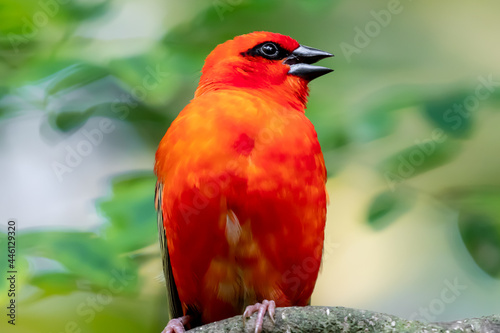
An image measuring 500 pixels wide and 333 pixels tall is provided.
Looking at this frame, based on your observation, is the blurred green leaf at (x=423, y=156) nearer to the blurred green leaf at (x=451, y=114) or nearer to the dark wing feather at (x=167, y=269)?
the blurred green leaf at (x=451, y=114)

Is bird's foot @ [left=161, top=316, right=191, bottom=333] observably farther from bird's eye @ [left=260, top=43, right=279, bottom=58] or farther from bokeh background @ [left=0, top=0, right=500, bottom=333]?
bird's eye @ [left=260, top=43, right=279, bottom=58]

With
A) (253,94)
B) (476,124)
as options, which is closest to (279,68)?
(253,94)

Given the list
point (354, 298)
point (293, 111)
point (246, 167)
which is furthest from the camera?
point (354, 298)

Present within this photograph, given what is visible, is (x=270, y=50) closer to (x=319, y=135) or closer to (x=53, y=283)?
(x=319, y=135)

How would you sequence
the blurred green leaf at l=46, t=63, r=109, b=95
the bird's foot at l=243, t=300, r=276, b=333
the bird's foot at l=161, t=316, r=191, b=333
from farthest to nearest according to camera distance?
1. the blurred green leaf at l=46, t=63, r=109, b=95
2. the bird's foot at l=161, t=316, r=191, b=333
3. the bird's foot at l=243, t=300, r=276, b=333

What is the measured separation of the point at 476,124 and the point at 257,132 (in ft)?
4.49

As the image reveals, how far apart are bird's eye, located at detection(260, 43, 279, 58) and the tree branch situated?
1696 millimetres

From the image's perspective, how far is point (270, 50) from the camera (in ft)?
13.3

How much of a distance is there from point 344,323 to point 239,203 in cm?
84

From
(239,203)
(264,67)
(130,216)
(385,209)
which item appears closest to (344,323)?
(239,203)

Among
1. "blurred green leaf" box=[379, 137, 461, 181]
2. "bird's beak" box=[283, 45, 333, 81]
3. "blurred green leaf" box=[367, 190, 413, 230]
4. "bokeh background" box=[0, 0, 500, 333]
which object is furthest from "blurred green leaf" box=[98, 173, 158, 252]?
"blurred green leaf" box=[379, 137, 461, 181]

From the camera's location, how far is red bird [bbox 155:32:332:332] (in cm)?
331

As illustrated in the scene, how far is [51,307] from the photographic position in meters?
4.18

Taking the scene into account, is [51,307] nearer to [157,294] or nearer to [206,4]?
[157,294]
